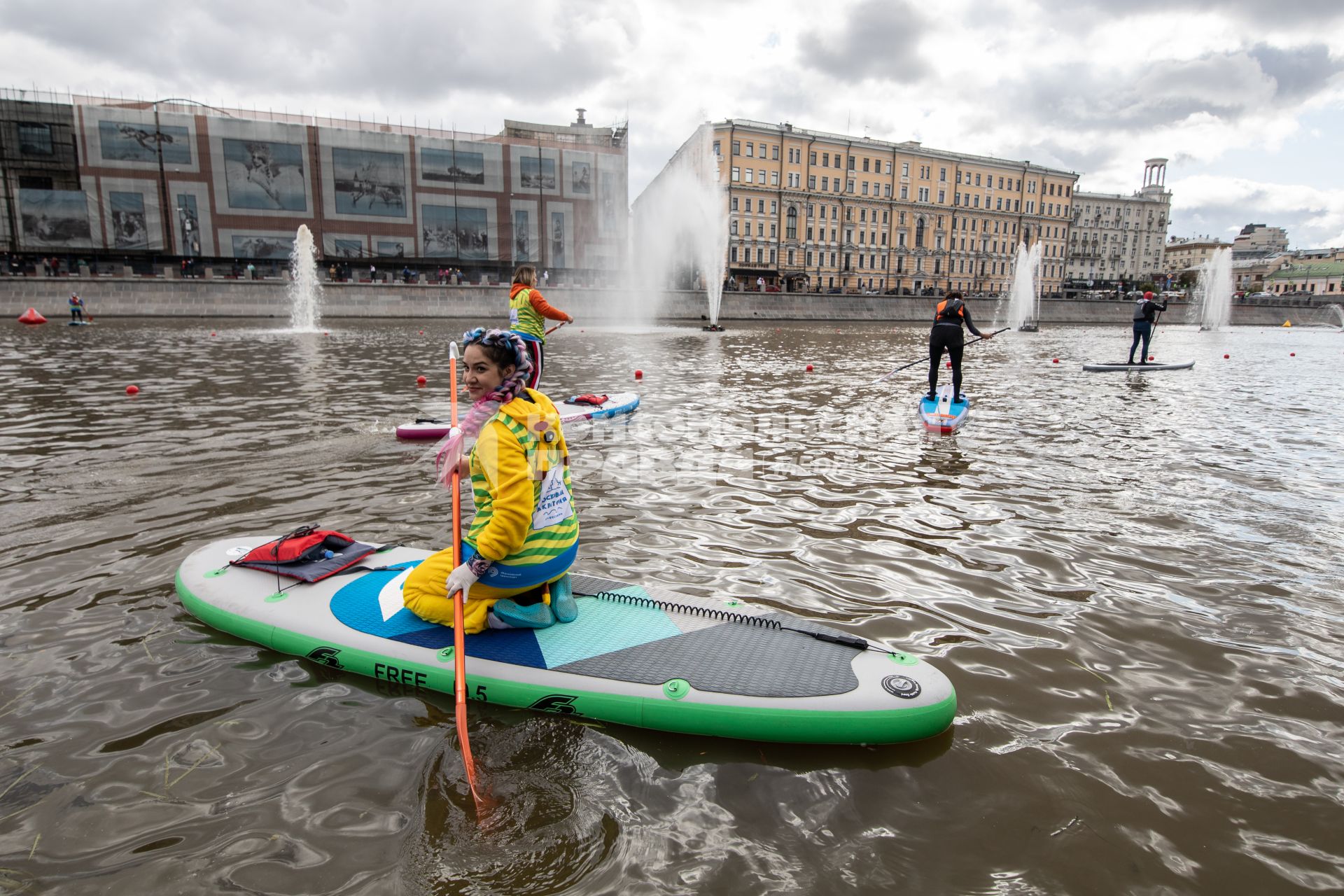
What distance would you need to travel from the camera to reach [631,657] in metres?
3.59

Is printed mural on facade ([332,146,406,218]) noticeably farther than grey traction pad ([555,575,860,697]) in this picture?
Yes

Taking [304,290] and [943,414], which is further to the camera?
[304,290]

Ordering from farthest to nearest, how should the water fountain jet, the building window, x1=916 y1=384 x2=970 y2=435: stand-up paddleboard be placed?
the building window, the water fountain jet, x1=916 y1=384 x2=970 y2=435: stand-up paddleboard

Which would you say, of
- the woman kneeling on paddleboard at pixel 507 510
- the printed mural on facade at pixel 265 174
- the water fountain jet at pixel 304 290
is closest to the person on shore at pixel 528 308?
the woman kneeling on paddleboard at pixel 507 510

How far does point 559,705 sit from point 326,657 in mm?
1435

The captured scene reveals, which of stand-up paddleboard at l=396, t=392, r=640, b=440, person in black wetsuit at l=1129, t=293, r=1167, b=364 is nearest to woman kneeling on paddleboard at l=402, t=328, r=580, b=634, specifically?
stand-up paddleboard at l=396, t=392, r=640, b=440

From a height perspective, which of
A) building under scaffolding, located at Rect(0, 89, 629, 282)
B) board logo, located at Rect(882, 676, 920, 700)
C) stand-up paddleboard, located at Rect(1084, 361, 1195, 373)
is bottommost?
board logo, located at Rect(882, 676, 920, 700)

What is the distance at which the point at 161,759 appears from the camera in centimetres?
315

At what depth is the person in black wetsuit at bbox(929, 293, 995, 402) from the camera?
11.0m

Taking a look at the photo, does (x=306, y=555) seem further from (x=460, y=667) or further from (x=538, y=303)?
(x=538, y=303)

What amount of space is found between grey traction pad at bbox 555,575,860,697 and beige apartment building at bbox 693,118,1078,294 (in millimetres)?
71496

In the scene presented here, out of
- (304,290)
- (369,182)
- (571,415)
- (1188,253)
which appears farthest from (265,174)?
(1188,253)

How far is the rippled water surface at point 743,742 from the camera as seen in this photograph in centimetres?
265

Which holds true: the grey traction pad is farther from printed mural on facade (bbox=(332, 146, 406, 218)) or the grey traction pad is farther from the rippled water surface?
printed mural on facade (bbox=(332, 146, 406, 218))
